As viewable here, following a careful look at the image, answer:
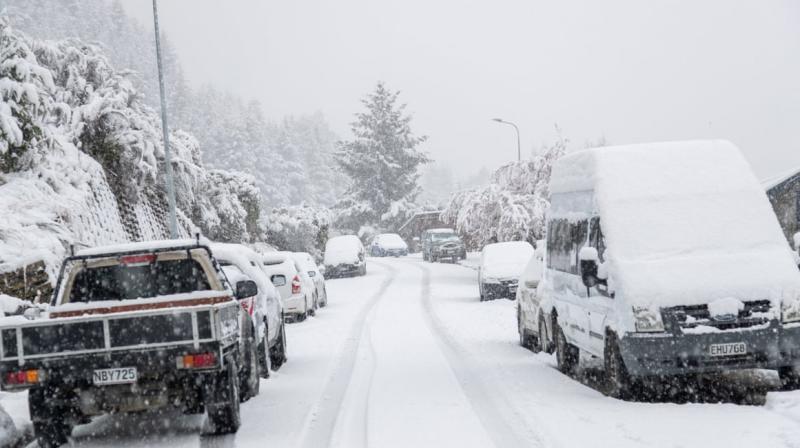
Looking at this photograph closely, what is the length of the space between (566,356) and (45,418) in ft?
21.0

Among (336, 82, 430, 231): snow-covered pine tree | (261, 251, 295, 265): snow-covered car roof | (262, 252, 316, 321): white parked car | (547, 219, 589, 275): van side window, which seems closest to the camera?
(547, 219, 589, 275): van side window

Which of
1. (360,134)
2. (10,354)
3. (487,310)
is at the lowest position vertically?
(487,310)

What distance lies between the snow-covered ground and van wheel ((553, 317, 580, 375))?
16cm

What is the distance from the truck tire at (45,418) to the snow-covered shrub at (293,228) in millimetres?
36055

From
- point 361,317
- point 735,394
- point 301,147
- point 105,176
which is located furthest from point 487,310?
point 301,147

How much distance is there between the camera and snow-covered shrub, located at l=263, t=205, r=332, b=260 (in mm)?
44625

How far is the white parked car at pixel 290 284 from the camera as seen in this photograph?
62.6 feet

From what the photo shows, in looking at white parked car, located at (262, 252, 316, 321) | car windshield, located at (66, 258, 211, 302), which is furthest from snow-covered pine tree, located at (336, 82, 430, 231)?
car windshield, located at (66, 258, 211, 302)

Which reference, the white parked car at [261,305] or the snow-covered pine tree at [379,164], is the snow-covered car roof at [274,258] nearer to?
the white parked car at [261,305]

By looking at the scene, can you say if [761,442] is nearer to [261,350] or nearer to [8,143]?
[261,350]

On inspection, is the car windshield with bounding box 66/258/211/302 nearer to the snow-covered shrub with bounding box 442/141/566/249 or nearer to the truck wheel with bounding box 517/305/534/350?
the truck wheel with bounding box 517/305/534/350

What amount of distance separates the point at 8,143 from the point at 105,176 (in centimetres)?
409

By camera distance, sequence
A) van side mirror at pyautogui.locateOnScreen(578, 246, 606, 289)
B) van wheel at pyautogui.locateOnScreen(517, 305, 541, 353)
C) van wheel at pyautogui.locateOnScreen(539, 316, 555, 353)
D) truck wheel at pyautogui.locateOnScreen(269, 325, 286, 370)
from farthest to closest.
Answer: van wheel at pyautogui.locateOnScreen(517, 305, 541, 353) < truck wheel at pyautogui.locateOnScreen(269, 325, 286, 370) < van wheel at pyautogui.locateOnScreen(539, 316, 555, 353) < van side mirror at pyautogui.locateOnScreen(578, 246, 606, 289)

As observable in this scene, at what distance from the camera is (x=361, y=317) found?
65.9 ft
